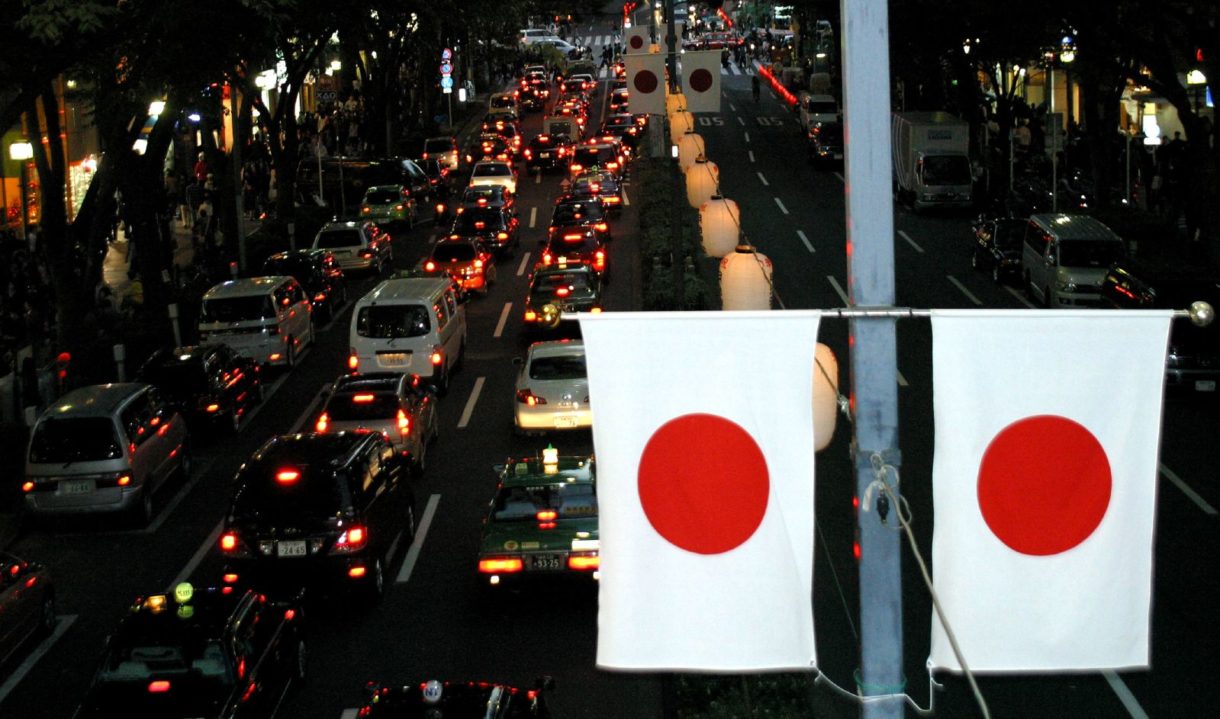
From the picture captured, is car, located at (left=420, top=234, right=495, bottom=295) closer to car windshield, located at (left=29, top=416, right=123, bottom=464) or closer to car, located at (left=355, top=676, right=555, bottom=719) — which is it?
car windshield, located at (left=29, top=416, right=123, bottom=464)

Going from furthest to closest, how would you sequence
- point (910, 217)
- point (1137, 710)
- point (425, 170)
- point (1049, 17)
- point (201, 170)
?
point (425, 170), point (201, 170), point (910, 217), point (1049, 17), point (1137, 710)

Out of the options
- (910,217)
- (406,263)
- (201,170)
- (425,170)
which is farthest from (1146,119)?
(201,170)

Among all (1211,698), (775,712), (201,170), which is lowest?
(1211,698)

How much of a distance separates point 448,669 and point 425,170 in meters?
43.0

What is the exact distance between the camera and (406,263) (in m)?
43.1

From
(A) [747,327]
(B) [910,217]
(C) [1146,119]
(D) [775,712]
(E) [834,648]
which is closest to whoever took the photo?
(A) [747,327]

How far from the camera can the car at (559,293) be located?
30.8 meters

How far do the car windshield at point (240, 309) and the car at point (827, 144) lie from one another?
30807mm

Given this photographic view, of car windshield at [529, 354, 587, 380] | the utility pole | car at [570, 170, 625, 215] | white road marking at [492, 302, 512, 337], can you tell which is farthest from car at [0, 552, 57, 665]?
car at [570, 170, 625, 215]

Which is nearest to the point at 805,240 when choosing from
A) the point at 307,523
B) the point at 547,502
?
the point at 547,502

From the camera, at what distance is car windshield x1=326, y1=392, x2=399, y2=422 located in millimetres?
21891

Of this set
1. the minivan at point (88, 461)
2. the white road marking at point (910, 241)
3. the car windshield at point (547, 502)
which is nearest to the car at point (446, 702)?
the car windshield at point (547, 502)

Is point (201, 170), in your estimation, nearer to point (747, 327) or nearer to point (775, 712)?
point (775, 712)

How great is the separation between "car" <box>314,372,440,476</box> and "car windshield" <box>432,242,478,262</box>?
13.3m
